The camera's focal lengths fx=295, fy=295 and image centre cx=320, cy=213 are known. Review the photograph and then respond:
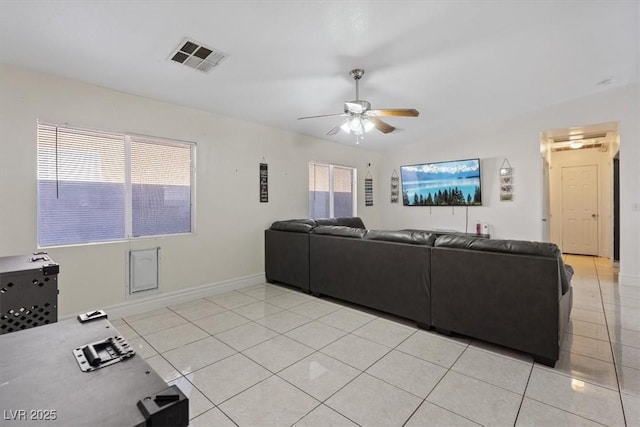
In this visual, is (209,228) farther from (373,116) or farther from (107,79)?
(373,116)

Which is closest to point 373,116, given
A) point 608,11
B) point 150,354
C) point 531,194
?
point 608,11

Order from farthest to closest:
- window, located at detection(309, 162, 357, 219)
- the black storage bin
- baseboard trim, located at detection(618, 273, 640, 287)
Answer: window, located at detection(309, 162, 357, 219) → baseboard trim, located at detection(618, 273, 640, 287) → the black storage bin

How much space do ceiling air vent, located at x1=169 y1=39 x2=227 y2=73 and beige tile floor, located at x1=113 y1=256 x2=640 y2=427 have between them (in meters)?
2.65

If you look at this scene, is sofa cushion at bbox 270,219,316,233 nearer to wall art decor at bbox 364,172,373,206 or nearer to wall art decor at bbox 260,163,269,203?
wall art decor at bbox 260,163,269,203

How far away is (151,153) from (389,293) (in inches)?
129

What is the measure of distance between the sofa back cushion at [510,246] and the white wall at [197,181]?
9.40ft

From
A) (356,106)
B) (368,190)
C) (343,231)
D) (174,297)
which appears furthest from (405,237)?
(368,190)

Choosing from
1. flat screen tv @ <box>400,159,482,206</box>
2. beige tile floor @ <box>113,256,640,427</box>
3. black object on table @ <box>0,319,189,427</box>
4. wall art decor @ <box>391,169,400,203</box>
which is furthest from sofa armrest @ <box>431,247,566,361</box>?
wall art decor @ <box>391,169,400,203</box>

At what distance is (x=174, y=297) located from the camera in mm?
3740

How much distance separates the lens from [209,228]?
410 cm

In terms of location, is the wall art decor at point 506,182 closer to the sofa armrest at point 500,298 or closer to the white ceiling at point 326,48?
the white ceiling at point 326,48

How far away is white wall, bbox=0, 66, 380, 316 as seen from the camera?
2.73 metres

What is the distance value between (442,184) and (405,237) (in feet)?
11.6

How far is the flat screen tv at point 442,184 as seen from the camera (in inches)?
225
